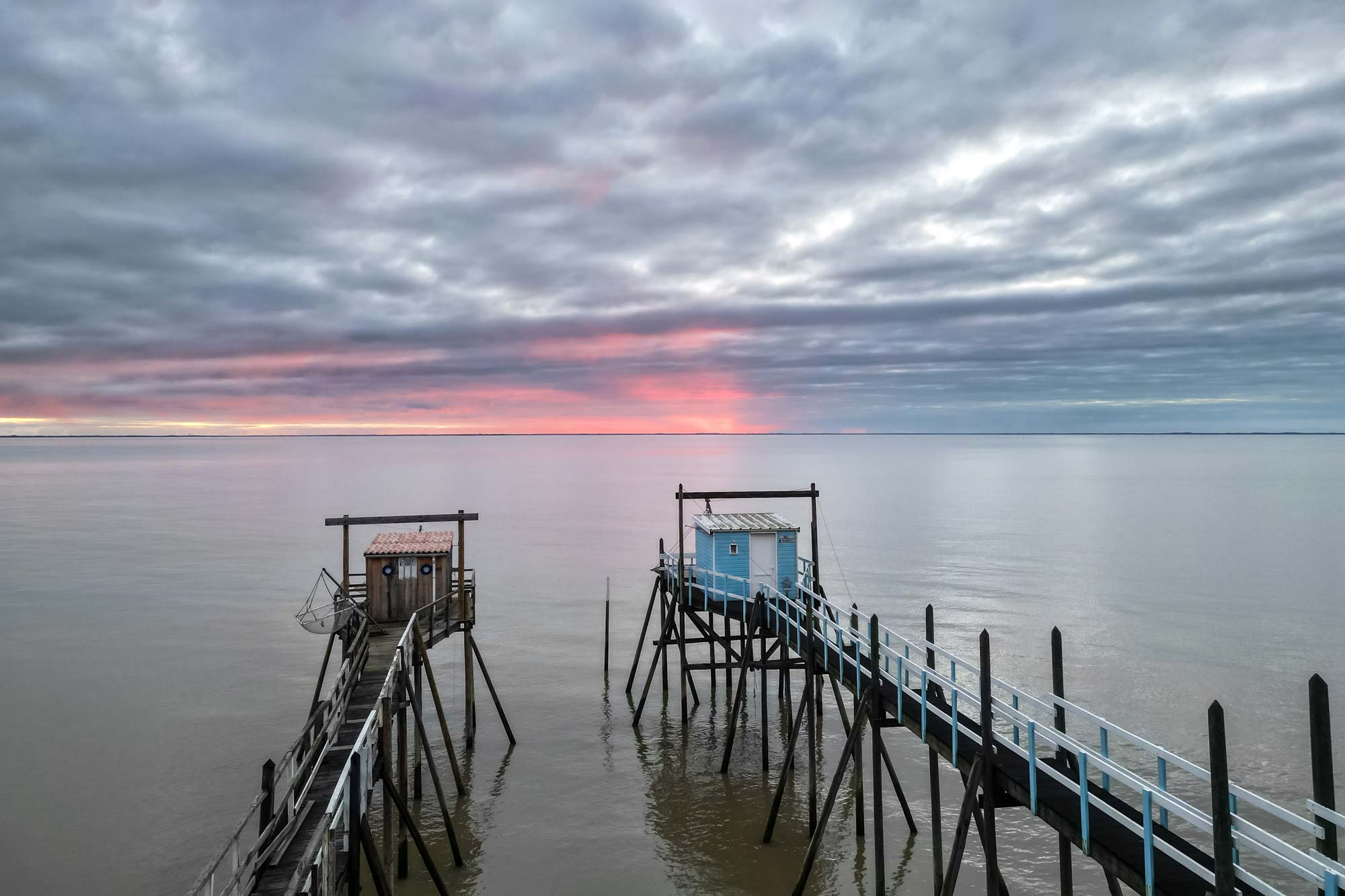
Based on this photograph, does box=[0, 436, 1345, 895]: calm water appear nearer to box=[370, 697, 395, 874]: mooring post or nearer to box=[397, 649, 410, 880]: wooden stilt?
box=[397, 649, 410, 880]: wooden stilt

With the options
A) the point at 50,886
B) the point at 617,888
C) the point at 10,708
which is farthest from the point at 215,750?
the point at 617,888

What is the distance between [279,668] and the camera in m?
29.3

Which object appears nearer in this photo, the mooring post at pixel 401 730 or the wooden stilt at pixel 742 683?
the mooring post at pixel 401 730

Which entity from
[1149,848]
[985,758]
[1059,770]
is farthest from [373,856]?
[1059,770]

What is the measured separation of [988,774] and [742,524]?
41.6 ft

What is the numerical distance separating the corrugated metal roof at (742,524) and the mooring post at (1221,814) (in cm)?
1454

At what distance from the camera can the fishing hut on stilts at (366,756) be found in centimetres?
1036

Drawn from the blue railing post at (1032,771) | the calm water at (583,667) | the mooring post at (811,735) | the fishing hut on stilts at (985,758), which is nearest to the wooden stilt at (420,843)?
the calm water at (583,667)

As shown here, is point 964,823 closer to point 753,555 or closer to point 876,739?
point 876,739

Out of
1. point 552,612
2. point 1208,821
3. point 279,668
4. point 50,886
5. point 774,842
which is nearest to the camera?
point 1208,821

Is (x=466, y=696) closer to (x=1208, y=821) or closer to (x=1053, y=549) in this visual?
(x=1208, y=821)

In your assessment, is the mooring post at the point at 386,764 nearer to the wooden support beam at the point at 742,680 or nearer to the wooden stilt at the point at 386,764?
the wooden stilt at the point at 386,764

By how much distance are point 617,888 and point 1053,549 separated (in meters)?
47.4

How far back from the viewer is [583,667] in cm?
2989
